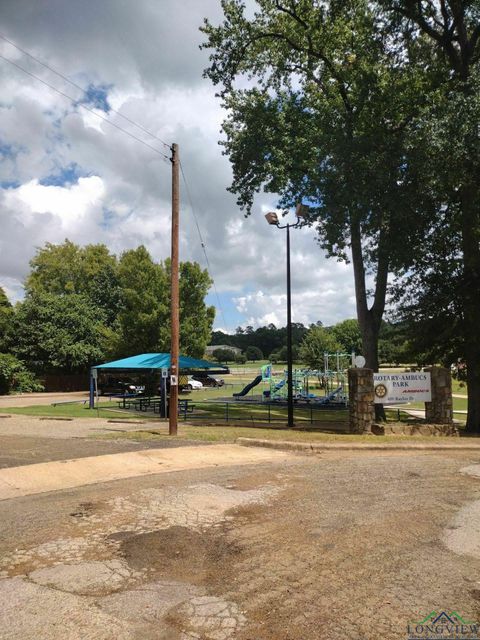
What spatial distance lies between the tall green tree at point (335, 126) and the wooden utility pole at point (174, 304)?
623 cm

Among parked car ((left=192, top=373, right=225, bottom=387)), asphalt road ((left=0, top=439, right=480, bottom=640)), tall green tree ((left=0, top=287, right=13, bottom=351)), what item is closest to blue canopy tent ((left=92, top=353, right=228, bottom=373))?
asphalt road ((left=0, top=439, right=480, bottom=640))

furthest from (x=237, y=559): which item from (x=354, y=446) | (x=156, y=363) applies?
(x=156, y=363)

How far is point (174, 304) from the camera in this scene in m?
14.5

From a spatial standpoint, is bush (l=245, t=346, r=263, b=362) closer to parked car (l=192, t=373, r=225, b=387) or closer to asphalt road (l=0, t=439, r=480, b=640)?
parked car (l=192, t=373, r=225, b=387)

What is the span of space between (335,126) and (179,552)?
709 inches

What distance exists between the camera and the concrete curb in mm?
12352

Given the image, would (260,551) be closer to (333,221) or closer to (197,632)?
(197,632)

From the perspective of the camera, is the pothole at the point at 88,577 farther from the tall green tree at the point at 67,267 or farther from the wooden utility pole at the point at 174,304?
the tall green tree at the point at 67,267

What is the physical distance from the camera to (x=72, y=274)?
61.8 metres

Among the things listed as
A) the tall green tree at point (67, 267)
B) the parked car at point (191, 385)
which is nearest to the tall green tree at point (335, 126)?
the parked car at point (191, 385)

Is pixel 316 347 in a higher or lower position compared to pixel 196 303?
lower

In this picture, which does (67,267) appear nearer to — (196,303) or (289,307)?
(196,303)

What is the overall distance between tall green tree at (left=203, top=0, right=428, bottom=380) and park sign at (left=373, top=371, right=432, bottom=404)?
14.7 feet

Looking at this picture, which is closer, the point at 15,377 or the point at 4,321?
the point at 15,377
